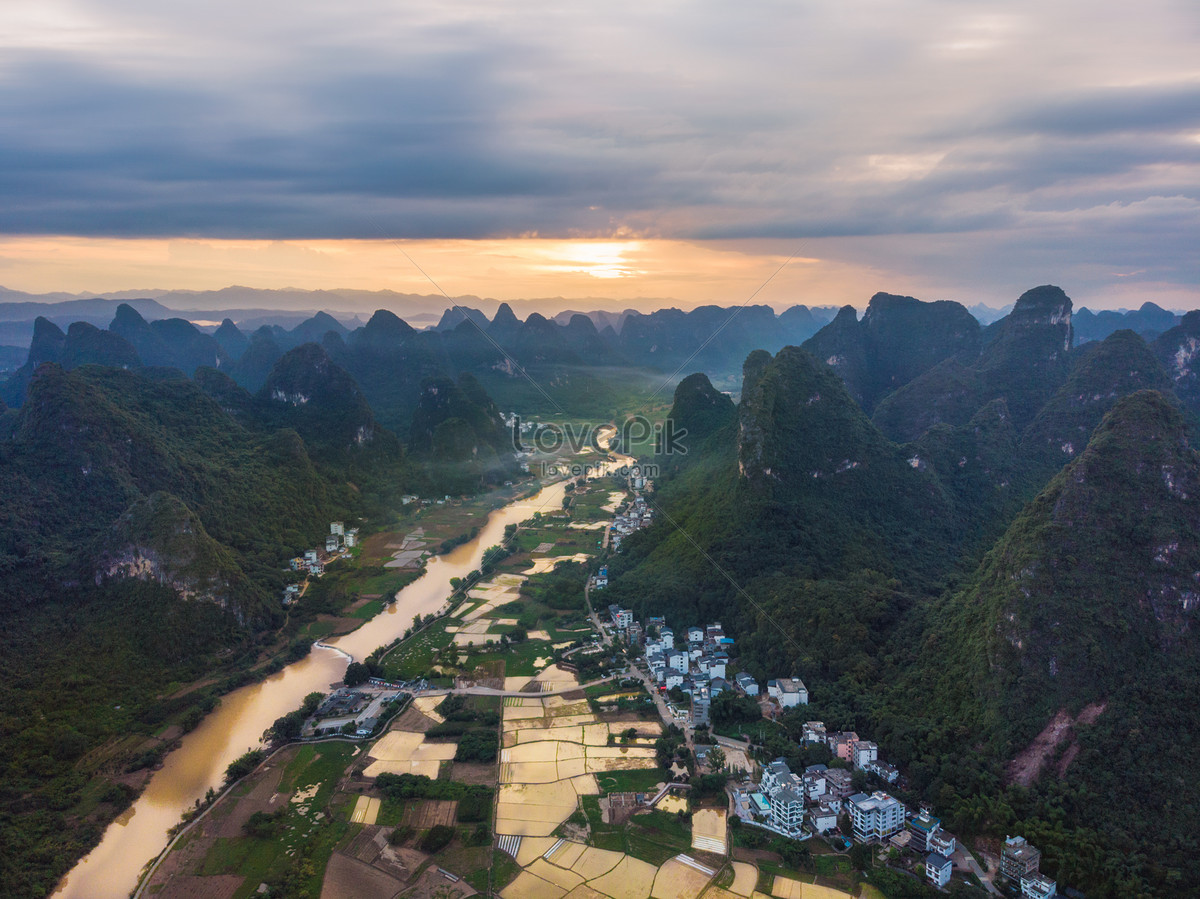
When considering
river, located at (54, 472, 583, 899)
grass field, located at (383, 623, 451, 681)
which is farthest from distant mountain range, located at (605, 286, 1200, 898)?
river, located at (54, 472, 583, 899)

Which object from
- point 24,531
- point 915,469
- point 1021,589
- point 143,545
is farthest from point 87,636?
point 915,469

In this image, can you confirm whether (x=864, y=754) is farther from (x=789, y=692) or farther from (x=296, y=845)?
(x=296, y=845)

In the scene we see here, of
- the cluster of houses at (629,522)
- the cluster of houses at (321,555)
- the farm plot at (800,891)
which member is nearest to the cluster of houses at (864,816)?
the farm plot at (800,891)

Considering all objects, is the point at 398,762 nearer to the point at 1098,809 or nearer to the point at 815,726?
the point at 815,726

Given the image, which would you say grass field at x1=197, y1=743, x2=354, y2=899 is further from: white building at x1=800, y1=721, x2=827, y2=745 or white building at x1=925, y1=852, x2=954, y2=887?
white building at x1=925, y1=852, x2=954, y2=887

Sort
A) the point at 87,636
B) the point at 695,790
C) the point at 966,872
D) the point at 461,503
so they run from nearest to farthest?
1. the point at 966,872
2. the point at 695,790
3. the point at 87,636
4. the point at 461,503

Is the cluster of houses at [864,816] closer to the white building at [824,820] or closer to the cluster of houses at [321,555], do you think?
the white building at [824,820]
